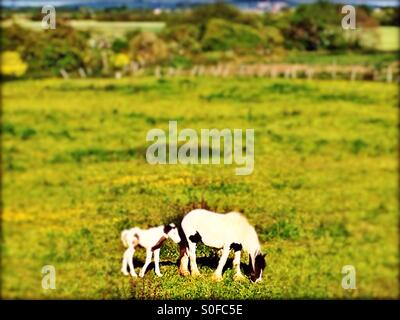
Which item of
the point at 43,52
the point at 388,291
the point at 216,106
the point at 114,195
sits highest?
the point at 43,52

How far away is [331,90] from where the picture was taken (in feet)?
62.4

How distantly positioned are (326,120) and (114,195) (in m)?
5.81

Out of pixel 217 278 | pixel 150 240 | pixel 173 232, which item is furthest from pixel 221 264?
pixel 150 240

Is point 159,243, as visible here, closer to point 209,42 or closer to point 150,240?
point 150,240

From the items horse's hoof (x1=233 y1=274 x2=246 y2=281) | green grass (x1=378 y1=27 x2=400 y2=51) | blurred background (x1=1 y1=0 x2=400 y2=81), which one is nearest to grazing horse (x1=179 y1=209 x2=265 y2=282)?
horse's hoof (x1=233 y1=274 x2=246 y2=281)

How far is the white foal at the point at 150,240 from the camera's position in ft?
32.1

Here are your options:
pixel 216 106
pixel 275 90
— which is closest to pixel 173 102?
A: pixel 216 106

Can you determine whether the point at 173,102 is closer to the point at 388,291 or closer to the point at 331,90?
the point at 331,90

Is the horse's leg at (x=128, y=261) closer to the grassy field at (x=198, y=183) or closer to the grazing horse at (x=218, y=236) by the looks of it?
the grassy field at (x=198, y=183)

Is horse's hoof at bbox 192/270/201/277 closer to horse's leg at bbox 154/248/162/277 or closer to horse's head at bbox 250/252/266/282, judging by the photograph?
horse's leg at bbox 154/248/162/277

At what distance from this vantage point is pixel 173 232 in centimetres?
973

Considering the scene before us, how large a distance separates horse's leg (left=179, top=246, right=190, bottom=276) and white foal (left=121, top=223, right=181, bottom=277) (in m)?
0.14

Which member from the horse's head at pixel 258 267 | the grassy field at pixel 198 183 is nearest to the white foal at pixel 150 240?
the grassy field at pixel 198 183

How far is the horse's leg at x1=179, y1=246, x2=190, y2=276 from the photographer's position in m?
9.77
